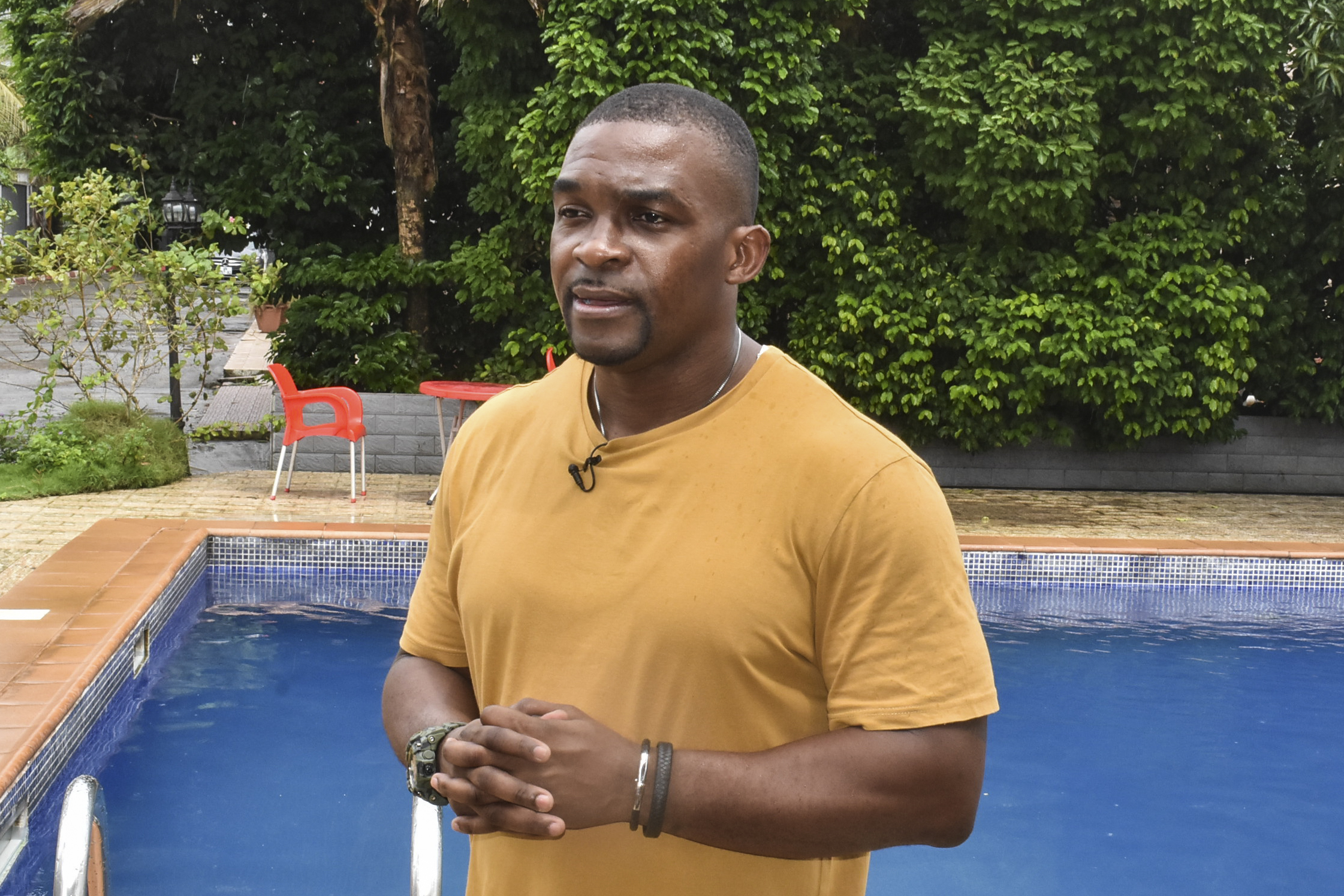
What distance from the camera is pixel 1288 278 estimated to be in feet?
32.6

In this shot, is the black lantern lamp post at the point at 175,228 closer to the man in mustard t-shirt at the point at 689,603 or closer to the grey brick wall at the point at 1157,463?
the grey brick wall at the point at 1157,463

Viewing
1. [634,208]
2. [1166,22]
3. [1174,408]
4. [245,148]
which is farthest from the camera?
[245,148]

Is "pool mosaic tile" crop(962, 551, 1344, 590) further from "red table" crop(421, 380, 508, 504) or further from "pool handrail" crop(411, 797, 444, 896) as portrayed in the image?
"pool handrail" crop(411, 797, 444, 896)

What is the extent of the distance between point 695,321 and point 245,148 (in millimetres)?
10029

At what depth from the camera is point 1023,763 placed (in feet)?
17.8

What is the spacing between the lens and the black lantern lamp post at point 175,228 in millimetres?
8977

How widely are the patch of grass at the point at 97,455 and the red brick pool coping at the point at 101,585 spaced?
4.89 feet

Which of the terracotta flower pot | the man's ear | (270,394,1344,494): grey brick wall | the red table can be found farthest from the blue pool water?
the terracotta flower pot

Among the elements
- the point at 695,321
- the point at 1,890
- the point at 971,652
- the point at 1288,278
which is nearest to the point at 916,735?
the point at 971,652

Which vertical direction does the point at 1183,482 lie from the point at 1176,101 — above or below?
below

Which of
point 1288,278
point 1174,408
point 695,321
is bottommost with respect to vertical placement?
point 1174,408

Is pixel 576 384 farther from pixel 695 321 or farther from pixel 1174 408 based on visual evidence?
pixel 1174 408

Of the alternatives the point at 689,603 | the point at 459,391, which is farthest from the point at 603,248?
the point at 459,391

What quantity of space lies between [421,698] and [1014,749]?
182 inches
